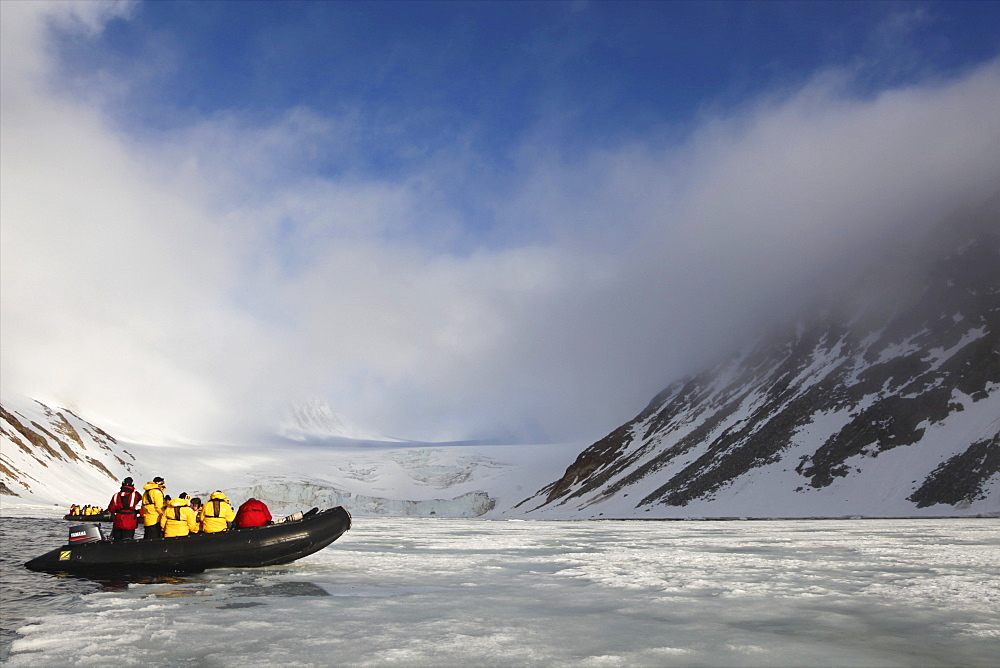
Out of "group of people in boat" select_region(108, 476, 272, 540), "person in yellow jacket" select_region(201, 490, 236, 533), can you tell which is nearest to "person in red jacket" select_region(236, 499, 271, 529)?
"group of people in boat" select_region(108, 476, 272, 540)

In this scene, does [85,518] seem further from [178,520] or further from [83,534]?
[178,520]

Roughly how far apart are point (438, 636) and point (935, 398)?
79815 millimetres

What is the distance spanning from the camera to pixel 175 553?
16219 millimetres

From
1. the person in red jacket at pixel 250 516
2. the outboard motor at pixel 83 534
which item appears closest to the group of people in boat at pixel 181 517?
the person in red jacket at pixel 250 516

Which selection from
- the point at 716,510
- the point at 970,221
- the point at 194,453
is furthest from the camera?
the point at 194,453

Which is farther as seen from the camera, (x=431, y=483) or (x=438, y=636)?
(x=431, y=483)

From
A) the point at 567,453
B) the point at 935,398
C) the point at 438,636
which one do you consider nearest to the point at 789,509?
the point at 935,398

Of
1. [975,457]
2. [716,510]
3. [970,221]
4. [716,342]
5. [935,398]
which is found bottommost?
[716,510]

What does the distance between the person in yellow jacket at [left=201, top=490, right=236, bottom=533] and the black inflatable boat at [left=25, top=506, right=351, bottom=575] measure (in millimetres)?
733

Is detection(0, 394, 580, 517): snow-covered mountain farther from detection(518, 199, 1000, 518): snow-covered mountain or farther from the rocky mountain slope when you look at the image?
detection(518, 199, 1000, 518): snow-covered mountain

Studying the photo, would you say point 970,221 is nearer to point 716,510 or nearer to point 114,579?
point 716,510

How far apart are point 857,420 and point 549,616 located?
77.6 metres

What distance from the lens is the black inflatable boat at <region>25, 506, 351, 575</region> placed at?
16141 millimetres

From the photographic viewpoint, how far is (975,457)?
61844 millimetres
